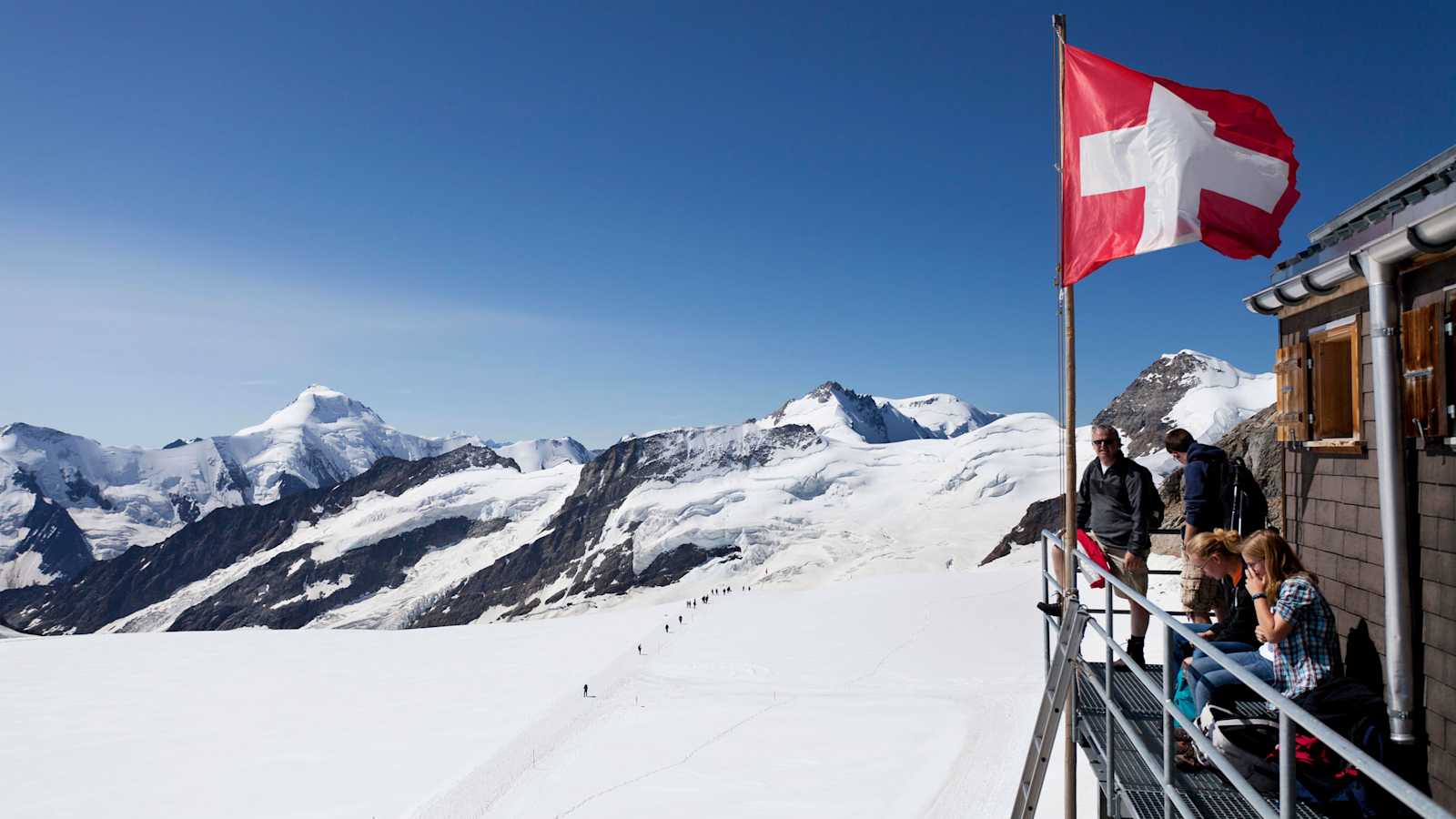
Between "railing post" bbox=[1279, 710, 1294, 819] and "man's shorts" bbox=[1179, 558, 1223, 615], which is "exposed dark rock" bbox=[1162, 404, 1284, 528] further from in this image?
"railing post" bbox=[1279, 710, 1294, 819]

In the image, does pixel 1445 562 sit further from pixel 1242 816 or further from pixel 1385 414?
pixel 1242 816

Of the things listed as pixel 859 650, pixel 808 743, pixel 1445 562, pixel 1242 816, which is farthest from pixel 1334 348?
pixel 859 650

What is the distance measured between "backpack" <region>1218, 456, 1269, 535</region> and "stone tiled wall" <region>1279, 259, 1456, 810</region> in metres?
0.47

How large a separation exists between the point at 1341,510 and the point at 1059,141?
13.3 ft

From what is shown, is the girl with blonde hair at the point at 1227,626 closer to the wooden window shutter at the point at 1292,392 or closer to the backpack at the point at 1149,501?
the backpack at the point at 1149,501

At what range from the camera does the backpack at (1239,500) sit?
7367mm

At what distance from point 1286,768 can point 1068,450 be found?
3.42 meters

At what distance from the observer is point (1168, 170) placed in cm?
685

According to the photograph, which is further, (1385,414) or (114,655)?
(114,655)

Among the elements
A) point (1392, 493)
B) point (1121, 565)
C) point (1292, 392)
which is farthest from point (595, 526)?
point (1392, 493)

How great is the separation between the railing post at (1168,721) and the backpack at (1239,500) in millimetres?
3957

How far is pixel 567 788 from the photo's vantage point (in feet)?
54.8

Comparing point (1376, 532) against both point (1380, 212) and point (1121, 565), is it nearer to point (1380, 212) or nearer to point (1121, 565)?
point (1121, 565)

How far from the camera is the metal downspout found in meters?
5.56
